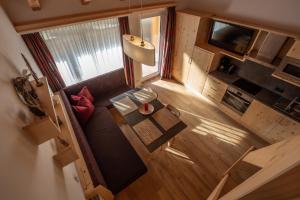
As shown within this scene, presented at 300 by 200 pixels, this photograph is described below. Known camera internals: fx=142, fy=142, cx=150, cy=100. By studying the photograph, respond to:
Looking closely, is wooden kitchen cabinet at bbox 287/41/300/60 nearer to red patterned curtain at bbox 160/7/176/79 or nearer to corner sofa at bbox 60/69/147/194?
red patterned curtain at bbox 160/7/176/79

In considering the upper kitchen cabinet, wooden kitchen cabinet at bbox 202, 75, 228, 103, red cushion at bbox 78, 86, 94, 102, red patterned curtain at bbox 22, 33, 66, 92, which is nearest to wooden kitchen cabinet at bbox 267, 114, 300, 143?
wooden kitchen cabinet at bbox 202, 75, 228, 103

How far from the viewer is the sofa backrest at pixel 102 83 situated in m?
2.94

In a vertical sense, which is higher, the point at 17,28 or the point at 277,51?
the point at 17,28

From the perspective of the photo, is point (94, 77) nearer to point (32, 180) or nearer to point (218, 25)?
point (32, 180)

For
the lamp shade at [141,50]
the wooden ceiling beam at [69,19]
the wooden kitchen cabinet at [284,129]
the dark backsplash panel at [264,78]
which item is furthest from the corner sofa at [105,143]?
the dark backsplash panel at [264,78]

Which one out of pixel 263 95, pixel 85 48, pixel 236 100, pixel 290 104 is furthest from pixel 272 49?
pixel 85 48

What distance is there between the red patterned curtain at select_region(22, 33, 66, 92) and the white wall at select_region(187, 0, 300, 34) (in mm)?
3443

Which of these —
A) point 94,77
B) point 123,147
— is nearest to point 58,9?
point 94,77

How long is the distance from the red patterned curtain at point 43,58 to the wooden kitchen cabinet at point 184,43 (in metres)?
2.90

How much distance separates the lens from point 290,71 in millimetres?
2273

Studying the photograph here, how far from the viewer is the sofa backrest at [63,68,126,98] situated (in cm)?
294

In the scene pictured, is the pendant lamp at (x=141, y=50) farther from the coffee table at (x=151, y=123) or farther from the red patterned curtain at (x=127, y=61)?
the red patterned curtain at (x=127, y=61)

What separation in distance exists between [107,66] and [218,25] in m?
2.66

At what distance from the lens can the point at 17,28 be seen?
1919 millimetres
